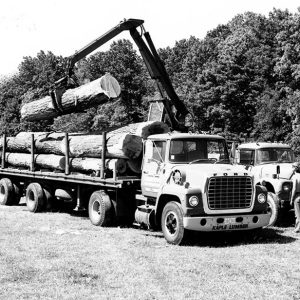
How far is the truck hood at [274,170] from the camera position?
13.9 m

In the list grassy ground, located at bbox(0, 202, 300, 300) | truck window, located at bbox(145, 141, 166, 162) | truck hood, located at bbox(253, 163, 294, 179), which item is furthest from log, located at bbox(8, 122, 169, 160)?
truck hood, located at bbox(253, 163, 294, 179)

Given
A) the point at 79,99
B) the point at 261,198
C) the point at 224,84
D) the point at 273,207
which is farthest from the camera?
the point at 224,84

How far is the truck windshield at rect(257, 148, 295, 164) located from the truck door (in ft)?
12.3

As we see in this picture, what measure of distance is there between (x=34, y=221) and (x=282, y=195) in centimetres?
672

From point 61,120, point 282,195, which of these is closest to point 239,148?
point 282,195

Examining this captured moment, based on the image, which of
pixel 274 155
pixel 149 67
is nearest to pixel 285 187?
pixel 274 155

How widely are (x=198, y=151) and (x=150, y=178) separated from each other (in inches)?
50.6

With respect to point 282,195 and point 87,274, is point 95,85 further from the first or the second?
point 87,274

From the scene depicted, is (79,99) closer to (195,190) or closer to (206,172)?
(206,172)

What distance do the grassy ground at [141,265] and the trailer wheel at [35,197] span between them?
11.3 ft

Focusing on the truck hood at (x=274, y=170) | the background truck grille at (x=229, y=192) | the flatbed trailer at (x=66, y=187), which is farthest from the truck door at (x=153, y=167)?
Result: the truck hood at (x=274, y=170)

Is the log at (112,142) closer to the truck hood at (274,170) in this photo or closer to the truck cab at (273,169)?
the truck cab at (273,169)

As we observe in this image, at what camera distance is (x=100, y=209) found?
44.7 feet

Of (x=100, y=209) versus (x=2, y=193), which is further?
(x=2, y=193)
